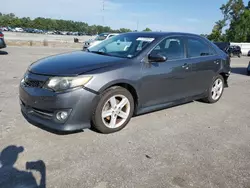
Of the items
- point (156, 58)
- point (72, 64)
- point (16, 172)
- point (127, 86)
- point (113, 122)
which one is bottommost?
point (16, 172)

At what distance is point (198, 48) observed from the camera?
16.9ft

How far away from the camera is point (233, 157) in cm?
328

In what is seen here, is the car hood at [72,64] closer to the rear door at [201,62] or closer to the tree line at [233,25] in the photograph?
the rear door at [201,62]

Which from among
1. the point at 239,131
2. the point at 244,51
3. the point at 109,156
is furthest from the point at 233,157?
the point at 244,51

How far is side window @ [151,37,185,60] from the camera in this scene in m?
4.37

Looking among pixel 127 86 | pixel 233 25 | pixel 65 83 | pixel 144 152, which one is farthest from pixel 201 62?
pixel 233 25

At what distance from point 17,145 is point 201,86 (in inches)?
147

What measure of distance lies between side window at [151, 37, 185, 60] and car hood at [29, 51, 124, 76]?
86cm

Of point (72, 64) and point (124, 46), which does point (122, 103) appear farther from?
point (124, 46)

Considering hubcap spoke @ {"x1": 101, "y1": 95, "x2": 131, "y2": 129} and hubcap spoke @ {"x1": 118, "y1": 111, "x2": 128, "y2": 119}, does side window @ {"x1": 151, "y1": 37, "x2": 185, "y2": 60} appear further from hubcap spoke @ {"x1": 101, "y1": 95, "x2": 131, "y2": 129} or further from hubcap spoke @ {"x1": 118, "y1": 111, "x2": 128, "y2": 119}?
hubcap spoke @ {"x1": 118, "y1": 111, "x2": 128, "y2": 119}

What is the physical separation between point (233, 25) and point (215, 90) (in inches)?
2078

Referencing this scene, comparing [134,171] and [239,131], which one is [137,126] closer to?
[134,171]

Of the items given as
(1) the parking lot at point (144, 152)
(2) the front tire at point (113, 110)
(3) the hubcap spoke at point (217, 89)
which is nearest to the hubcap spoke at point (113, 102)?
(2) the front tire at point (113, 110)

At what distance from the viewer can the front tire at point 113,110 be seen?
11.6 ft
